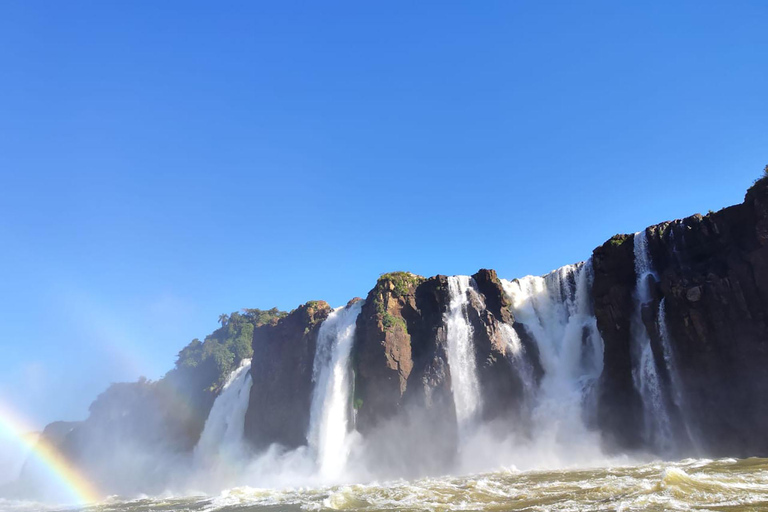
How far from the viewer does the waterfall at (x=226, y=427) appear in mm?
49906

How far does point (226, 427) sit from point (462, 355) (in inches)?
1254

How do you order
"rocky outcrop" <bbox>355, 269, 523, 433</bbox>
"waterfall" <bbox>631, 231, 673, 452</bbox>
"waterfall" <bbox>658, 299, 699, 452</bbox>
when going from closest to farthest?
1. "waterfall" <bbox>658, 299, 699, 452</bbox>
2. "waterfall" <bbox>631, 231, 673, 452</bbox>
3. "rocky outcrop" <bbox>355, 269, 523, 433</bbox>

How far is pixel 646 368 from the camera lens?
88.7 ft

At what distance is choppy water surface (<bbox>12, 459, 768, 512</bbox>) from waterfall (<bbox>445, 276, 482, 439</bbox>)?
11.1 meters

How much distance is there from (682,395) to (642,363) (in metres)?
2.73

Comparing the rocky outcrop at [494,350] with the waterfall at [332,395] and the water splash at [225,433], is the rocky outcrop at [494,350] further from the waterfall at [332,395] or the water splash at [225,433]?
the water splash at [225,433]

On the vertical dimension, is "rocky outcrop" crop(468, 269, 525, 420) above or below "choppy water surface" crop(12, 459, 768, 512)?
above

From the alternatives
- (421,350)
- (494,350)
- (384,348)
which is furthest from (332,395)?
(494,350)

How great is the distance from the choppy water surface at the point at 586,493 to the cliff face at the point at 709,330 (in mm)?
3534

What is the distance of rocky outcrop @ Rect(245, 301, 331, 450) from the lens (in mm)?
46188

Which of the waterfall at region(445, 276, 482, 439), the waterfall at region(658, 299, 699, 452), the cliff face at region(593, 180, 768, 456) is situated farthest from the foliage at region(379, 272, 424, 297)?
the waterfall at region(658, 299, 699, 452)

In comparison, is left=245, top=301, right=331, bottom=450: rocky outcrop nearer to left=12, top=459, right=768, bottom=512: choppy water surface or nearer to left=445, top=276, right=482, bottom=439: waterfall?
left=445, top=276, right=482, bottom=439: waterfall

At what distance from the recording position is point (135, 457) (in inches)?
2539

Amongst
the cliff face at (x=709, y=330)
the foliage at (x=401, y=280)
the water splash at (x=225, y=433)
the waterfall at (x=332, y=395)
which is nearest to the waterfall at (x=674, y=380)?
the cliff face at (x=709, y=330)
